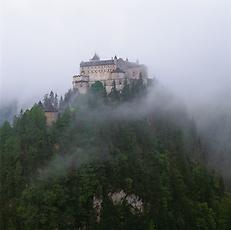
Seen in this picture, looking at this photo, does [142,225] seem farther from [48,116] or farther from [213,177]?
[48,116]

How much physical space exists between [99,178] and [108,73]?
25.3 metres

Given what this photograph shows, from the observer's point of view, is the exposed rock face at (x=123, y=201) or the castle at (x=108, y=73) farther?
the castle at (x=108, y=73)

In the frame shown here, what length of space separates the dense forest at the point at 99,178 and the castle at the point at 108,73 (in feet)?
39.1

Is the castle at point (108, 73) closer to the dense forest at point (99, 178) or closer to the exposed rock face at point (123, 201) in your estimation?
the dense forest at point (99, 178)

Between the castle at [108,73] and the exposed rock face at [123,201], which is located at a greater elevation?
the castle at [108,73]

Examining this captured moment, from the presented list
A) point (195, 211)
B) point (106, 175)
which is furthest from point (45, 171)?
point (195, 211)

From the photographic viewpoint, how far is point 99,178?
43125 mm

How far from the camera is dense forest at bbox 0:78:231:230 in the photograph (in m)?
41.4

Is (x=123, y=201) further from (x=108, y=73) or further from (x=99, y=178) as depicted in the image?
(x=108, y=73)

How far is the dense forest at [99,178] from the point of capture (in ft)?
136

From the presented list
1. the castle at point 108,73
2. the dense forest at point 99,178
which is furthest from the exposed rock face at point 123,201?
the castle at point 108,73

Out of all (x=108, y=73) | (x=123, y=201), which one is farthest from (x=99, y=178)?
(x=108, y=73)

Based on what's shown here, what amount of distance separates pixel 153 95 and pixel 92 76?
881cm

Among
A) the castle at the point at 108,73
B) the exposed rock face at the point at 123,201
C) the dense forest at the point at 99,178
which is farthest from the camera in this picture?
the castle at the point at 108,73
